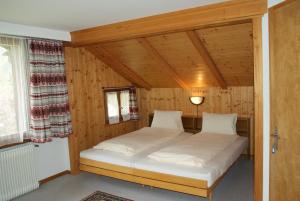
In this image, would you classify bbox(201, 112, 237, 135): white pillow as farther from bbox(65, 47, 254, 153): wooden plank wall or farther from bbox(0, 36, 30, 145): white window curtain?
bbox(0, 36, 30, 145): white window curtain

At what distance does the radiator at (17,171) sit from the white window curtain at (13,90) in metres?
0.16

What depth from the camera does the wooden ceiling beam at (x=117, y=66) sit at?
4.47 m

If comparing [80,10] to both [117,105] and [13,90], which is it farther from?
[117,105]

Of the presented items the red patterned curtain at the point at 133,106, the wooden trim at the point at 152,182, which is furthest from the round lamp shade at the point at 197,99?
the wooden trim at the point at 152,182

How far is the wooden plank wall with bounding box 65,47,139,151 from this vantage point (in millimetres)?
4109

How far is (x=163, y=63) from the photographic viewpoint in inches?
169

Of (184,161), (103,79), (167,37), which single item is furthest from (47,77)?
(184,161)

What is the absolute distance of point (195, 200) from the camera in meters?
3.06

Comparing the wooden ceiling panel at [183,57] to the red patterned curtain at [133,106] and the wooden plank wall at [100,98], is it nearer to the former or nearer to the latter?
the wooden plank wall at [100,98]

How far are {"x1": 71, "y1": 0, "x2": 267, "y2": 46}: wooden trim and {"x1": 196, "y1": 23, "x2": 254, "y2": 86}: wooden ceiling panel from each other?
1.32 ft

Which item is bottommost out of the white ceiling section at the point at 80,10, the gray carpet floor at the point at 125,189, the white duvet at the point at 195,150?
the gray carpet floor at the point at 125,189

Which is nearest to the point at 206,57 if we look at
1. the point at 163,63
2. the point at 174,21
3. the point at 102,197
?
the point at 163,63

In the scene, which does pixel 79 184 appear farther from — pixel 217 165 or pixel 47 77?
pixel 217 165

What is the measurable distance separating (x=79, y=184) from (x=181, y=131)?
2.05 metres
